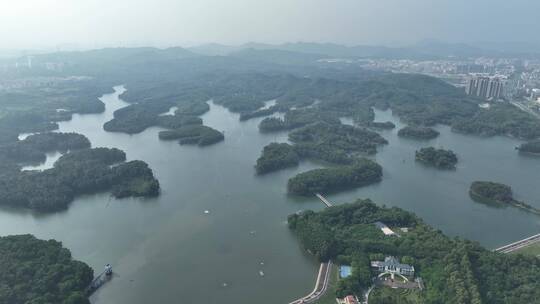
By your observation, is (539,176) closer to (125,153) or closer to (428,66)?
(125,153)

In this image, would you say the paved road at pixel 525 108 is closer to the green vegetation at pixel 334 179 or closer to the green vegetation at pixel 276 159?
the green vegetation at pixel 334 179

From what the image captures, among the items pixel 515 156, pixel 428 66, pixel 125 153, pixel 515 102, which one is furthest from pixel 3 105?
pixel 428 66

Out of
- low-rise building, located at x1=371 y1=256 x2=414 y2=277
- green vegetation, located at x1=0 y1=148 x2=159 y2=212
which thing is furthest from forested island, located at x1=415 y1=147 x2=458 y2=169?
green vegetation, located at x1=0 y1=148 x2=159 y2=212

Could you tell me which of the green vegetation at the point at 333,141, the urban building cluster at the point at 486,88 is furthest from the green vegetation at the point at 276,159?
the urban building cluster at the point at 486,88

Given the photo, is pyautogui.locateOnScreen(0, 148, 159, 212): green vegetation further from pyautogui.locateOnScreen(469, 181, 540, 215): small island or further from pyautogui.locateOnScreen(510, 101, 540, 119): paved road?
pyautogui.locateOnScreen(510, 101, 540, 119): paved road

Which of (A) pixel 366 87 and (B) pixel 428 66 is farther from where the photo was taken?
(B) pixel 428 66

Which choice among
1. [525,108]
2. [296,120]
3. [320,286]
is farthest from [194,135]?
[525,108]

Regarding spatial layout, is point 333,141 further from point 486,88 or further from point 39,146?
point 486,88
